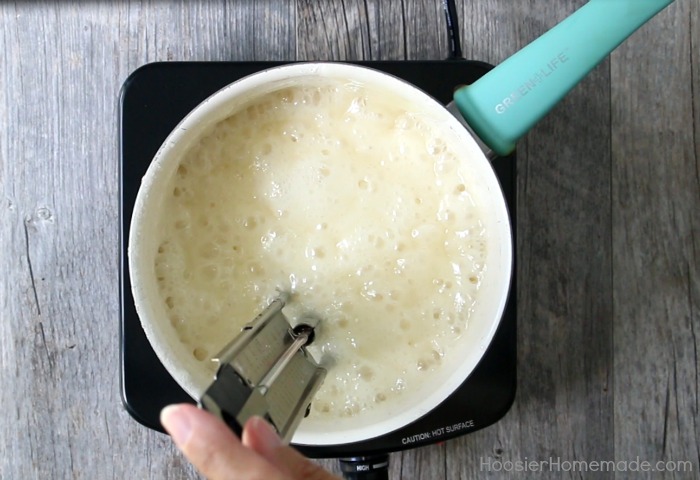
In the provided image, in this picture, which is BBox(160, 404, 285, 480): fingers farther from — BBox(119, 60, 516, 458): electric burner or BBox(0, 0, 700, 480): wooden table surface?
BBox(0, 0, 700, 480): wooden table surface

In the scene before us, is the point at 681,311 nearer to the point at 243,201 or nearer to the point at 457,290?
the point at 457,290

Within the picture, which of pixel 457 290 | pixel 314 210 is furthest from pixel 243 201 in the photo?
pixel 457 290

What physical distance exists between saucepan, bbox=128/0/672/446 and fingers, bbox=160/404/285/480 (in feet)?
0.61

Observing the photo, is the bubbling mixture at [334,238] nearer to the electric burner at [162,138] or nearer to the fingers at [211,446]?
the electric burner at [162,138]

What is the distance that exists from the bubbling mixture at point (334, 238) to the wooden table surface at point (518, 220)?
0.13 meters

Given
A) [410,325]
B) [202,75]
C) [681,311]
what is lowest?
[681,311]

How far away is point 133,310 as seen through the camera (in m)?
0.49

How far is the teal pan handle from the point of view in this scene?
40 centimetres

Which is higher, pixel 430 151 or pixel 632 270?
pixel 430 151

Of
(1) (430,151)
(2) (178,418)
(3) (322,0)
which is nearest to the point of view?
(2) (178,418)

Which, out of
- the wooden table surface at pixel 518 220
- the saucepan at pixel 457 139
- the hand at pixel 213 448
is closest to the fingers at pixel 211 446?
the hand at pixel 213 448

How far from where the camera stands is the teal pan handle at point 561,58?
0.40 meters

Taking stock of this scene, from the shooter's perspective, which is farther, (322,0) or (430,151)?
(322,0)

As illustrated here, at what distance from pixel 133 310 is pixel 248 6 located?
0.92 feet
